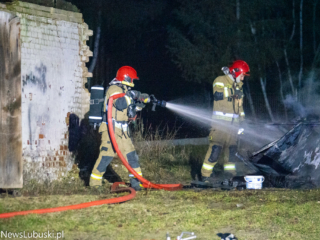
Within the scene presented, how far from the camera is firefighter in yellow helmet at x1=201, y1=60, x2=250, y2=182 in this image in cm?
729

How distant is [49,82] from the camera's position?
292 inches

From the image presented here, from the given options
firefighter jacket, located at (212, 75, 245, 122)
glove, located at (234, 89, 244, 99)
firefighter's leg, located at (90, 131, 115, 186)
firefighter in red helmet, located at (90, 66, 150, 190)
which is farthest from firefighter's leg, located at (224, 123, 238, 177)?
firefighter's leg, located at (90, 131, 115, 186)

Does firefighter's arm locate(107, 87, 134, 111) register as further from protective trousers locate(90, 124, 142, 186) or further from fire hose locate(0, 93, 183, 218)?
protective trousers locate(90, 124, 142, 186)

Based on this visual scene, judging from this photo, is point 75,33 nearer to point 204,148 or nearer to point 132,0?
point 204,148

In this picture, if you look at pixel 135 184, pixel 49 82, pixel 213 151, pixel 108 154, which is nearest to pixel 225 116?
pixel 213 151

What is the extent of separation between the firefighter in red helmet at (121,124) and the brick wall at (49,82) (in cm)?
149

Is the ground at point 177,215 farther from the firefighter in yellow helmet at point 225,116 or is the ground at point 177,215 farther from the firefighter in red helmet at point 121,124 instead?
the firefighter in yellow helmet at point 225,116

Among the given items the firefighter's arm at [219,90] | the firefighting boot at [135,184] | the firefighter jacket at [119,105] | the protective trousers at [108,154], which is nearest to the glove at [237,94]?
the firefighter's arm at [219,90]

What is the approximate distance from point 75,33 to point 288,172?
4.71 meters

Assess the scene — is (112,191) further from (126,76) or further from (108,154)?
(126,76)

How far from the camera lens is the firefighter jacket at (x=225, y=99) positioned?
7266 millimetres

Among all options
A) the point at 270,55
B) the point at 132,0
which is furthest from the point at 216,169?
the point at 132,0

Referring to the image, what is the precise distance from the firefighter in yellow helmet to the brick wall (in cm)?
261

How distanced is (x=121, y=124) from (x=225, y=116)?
78.9 inches
